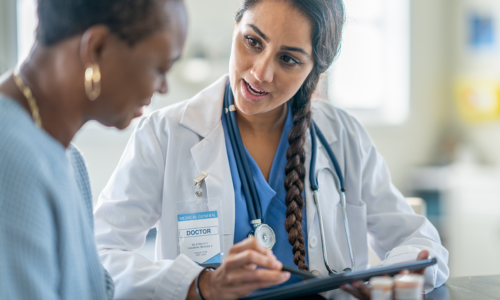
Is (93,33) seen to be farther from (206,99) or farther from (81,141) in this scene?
(81,141)

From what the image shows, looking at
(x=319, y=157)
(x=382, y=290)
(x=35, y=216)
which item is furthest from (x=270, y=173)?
(x=35, y=216)

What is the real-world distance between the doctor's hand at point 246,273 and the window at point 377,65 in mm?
3194

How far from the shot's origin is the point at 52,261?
2.13 ft

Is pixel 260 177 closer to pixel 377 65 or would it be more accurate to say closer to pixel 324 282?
pixel 324 282

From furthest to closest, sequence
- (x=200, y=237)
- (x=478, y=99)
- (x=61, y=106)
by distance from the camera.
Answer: (x=478, y=99) < (x=200, y=237) < (x=61, y=106)

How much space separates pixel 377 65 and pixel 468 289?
329cm

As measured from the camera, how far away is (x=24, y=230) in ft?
2.01

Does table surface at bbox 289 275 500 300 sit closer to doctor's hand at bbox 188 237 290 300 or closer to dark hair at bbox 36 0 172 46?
doctor's hand at bbox 188 237 290 300

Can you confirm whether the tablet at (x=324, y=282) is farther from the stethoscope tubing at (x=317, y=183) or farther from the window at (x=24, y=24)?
the window at (x=24, y=24)

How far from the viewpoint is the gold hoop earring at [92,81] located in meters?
0.69

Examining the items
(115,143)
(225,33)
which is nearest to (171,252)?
(115,143)

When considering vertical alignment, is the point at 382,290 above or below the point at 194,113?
below

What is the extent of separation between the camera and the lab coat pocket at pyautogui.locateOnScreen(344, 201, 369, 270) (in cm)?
144

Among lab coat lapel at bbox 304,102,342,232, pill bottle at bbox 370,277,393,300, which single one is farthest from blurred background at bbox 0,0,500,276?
pill bottle at bbox 370,277,393,300
